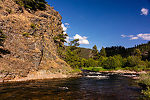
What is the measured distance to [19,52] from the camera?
30.6m

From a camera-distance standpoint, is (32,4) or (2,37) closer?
(2,37)

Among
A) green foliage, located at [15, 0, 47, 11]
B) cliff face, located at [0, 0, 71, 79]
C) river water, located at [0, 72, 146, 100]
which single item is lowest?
river water, located at [0, 72, 146, 100]

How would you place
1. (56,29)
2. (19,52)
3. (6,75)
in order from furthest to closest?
(56,29), (19,52), (6,75)

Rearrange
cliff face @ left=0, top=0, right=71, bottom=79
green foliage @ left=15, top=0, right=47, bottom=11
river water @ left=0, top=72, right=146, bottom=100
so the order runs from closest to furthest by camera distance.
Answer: river water @ left=0, top=72, right=146, bottom=100 → cliff face @ left=0, top=0, right=71, bottom=79 → green foliage @ left=15, top=0, right=47, bottom=11

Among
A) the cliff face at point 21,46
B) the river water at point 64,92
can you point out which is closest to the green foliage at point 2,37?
the cliff face at point 21,46

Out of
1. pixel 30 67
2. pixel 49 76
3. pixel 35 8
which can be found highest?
pixel 35 8

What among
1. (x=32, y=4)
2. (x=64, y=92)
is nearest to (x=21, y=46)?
(x=64, y=92)

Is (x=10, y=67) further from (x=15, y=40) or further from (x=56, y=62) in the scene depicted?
(x=56, y=62)

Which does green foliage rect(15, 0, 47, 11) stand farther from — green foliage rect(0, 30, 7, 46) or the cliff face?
green foliage rect(0, 30, 7, 46)

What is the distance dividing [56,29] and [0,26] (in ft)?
97.3

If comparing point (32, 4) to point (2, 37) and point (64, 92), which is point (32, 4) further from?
point (64, 92)

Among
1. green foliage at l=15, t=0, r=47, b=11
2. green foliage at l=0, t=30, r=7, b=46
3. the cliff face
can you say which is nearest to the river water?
the cliff face

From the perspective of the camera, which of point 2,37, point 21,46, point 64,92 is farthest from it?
point 21,46

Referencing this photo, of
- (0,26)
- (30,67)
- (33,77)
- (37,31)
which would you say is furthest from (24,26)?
(33,77)
